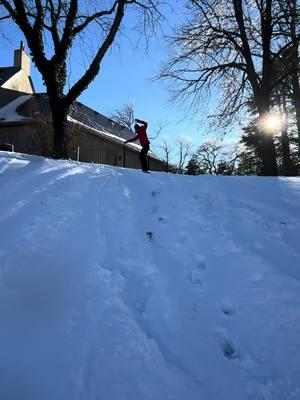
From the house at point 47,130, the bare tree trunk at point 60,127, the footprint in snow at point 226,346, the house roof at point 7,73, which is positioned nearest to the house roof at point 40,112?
the house at point 47,130

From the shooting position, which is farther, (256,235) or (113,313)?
(256,235)

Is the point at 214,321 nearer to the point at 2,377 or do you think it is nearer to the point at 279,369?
the point at 279,369

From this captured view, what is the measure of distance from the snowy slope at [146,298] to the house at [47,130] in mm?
16222

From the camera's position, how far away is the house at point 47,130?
957 inches

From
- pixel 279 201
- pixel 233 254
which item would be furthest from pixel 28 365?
pixel 279 201

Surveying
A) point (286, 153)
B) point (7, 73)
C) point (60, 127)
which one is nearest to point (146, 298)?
point (60, 127)

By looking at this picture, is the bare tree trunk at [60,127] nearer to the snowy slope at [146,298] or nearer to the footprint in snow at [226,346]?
the snowy slope at [146,298]

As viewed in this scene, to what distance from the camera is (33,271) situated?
479 cm

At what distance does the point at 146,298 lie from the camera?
4.55m

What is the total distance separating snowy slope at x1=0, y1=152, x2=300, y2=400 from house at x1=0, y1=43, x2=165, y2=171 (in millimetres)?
16222

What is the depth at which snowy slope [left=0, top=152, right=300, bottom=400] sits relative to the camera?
3.51m

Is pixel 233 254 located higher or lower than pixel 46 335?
higher

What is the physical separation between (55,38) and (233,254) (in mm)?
12963

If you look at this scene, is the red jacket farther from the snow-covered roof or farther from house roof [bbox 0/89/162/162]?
the snow-covered roof
